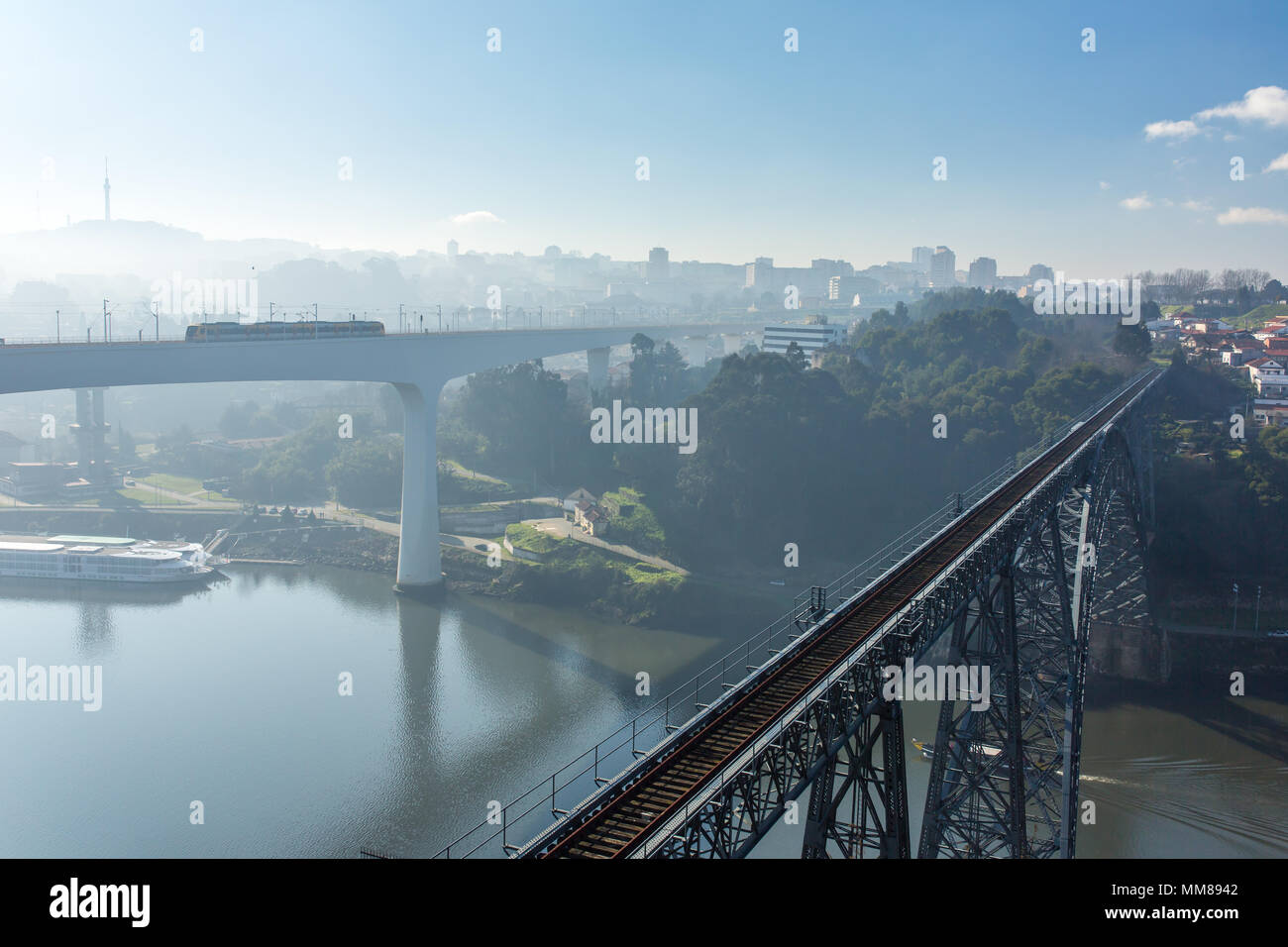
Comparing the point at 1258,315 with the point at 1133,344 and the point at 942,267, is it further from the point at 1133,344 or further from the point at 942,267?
the point at 942,267

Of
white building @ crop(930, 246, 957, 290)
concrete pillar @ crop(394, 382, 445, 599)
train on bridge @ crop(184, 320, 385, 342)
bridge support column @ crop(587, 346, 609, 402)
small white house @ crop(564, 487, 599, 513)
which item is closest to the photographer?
train on bridge @ crop(184, 320, 385, 342)

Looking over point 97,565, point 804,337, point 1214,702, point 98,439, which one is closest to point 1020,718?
point 1214,702

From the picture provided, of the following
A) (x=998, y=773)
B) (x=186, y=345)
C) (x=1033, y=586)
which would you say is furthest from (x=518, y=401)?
(x=998, y=773)

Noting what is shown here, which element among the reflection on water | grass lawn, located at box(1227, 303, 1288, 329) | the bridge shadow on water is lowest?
the bridge shadow on water

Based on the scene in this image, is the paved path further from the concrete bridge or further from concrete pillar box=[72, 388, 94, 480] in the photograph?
concrete pillar box=[72, 388, 94, 480]

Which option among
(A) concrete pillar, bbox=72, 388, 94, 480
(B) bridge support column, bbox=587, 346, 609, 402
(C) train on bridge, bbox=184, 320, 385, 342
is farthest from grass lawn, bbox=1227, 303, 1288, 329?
(A) concrete pillar, bbox=72, 388, 94, 480
